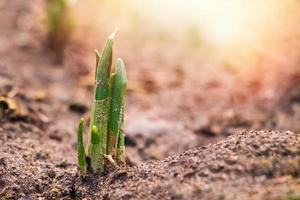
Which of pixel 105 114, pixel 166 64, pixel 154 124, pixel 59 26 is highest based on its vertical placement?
pixel 59 26

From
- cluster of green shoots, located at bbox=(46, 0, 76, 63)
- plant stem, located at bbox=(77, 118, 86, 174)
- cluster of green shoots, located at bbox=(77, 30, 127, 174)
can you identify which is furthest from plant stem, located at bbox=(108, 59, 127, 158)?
cluster of green shoots, located at bbox=(46, 0, 76, 63)

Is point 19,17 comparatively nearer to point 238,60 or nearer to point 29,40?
point 29,40

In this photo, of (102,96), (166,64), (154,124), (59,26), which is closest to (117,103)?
(102,96)

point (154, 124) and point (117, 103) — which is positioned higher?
point (117, 103)

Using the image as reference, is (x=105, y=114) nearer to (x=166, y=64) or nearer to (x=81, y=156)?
(x=81, y=156)

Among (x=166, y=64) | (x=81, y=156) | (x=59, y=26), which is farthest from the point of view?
(x=166, y=64)

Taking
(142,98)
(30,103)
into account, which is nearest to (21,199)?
(30,103)

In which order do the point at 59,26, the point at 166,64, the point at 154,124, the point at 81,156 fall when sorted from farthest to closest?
the point at 166,64
the point at 59,26
the point at 154,124
the point at 81,156
